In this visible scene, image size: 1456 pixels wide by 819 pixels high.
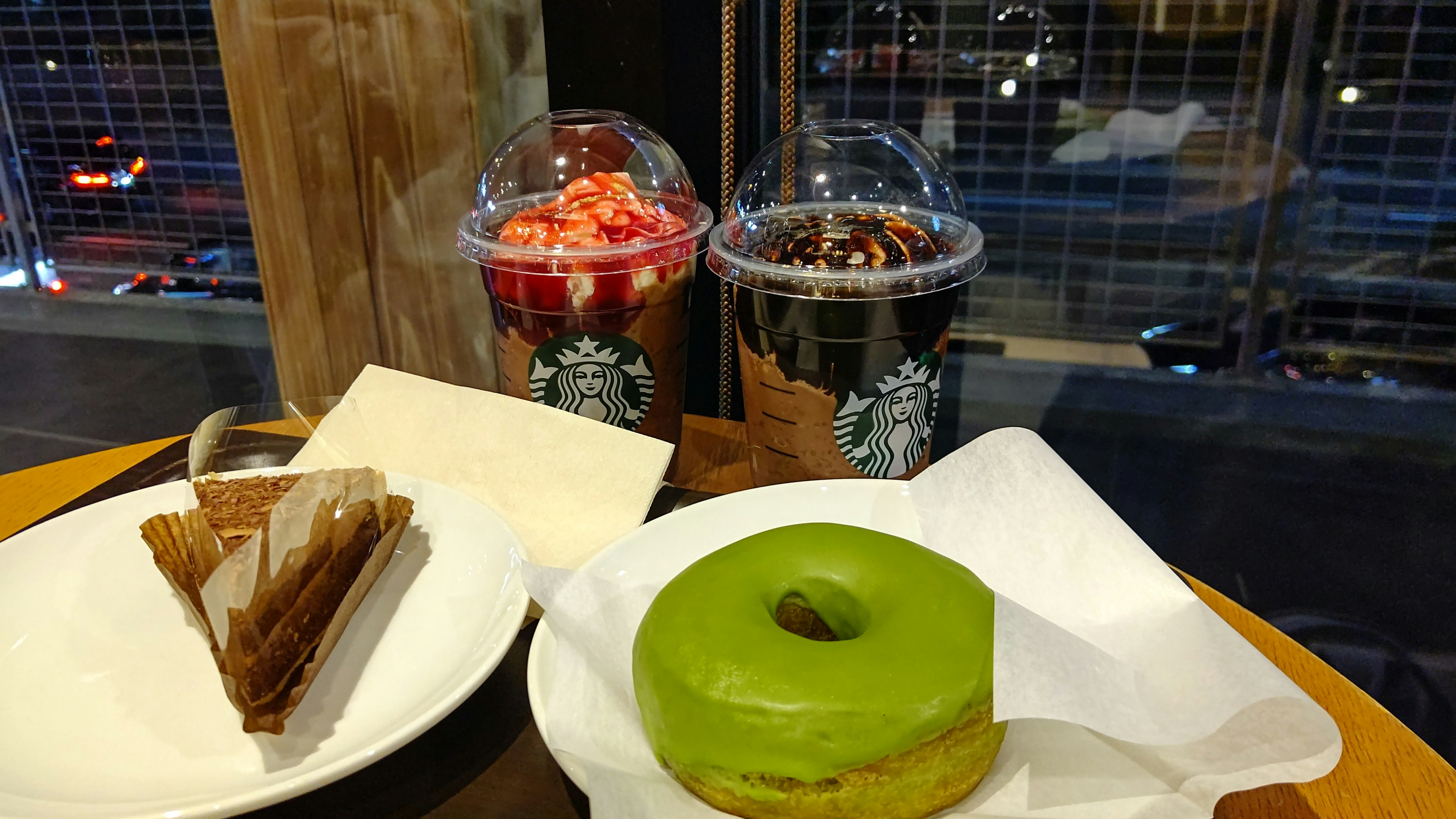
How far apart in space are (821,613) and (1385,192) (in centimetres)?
196

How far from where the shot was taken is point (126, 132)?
10.5 feet

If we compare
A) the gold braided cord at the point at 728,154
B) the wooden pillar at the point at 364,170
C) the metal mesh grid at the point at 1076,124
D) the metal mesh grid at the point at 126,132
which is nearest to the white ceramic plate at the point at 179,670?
the gold braided cord at the point at 728,154

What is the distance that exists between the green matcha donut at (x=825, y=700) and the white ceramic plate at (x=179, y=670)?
19 cm

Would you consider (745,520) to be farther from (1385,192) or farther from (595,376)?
(1385,192)

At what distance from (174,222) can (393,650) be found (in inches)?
122

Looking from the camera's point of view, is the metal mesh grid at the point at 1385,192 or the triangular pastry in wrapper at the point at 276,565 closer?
the triangular pastry in wrapper at the point at 276,565

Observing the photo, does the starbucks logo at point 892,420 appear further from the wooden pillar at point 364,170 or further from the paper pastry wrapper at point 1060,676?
the wooden pillar at point 364,170

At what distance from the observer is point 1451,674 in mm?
1977

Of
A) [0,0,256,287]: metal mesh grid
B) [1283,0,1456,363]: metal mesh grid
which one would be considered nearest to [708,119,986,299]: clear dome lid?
[1283,0,1456,363]: metal mesh grid

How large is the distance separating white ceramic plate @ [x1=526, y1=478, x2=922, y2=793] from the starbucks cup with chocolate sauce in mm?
133

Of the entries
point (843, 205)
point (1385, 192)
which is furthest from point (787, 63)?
point (1385, 192)

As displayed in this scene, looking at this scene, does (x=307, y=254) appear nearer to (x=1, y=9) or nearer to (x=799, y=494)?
(x=799, y=494)

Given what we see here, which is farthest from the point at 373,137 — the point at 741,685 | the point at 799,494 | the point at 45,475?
the point at 741,685

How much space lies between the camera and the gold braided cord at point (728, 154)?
4.57ft
